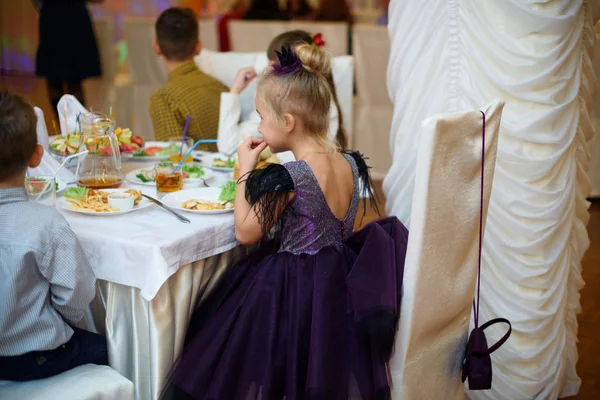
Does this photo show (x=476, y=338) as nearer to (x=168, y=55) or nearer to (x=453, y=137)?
(x=453, y=137)

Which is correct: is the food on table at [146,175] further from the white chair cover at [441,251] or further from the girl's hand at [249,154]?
the white chair cover at [441,251]

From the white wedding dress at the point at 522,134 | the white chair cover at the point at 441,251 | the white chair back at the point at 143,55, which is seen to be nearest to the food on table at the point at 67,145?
the white wedding dress at the point at 522,134

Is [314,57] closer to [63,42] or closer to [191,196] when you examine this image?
[191,196]

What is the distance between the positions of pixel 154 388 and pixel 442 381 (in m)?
0.71

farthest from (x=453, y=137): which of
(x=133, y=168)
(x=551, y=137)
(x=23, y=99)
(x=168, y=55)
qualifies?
(x=168, y=55)

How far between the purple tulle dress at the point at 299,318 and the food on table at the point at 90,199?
0.35 metres

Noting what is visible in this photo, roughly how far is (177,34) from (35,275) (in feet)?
5.75

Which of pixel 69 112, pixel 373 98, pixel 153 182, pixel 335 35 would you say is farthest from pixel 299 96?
pixel 335 35

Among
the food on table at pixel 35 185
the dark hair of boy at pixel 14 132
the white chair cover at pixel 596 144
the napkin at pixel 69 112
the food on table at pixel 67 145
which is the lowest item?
the white chair cover at pixel 596 144

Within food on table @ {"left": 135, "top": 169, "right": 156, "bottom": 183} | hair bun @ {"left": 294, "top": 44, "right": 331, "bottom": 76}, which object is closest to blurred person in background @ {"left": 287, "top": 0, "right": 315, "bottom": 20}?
hair bun @ {"left": 294, "top": 44, "right": 331, "bottom": 76}

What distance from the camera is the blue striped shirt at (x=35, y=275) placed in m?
1.46

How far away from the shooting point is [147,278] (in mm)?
1621

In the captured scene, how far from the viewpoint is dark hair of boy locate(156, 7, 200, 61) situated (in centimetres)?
301

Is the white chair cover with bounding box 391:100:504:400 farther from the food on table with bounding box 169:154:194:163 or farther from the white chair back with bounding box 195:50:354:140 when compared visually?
the white chair back with bounding box 195:50:354:140
